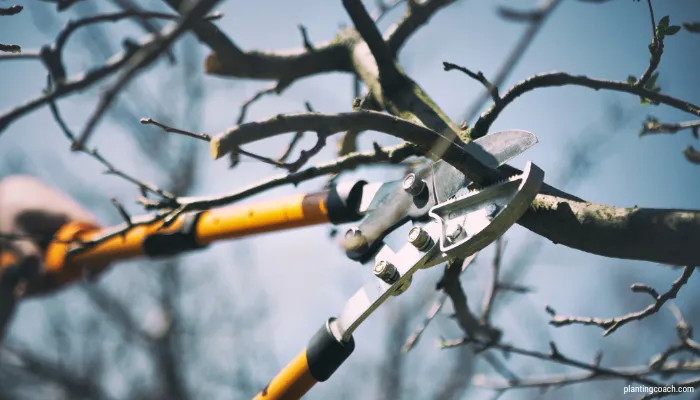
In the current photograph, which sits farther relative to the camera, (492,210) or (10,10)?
(10,10)

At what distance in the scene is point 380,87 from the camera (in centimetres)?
233

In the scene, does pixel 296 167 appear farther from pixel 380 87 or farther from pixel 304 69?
pixel 304 69

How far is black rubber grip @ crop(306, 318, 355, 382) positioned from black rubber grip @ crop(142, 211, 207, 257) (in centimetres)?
84

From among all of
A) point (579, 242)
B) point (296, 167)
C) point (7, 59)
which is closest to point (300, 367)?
→ point (296, 167)

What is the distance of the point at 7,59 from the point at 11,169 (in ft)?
27.5

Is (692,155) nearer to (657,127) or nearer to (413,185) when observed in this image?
(657,127)

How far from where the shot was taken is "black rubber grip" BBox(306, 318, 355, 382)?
1.98m

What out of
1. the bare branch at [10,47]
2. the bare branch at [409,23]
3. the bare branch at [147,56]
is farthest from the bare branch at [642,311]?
the bare branch at [10,47]

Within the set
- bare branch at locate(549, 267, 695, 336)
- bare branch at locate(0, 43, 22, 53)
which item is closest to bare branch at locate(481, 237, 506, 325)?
bare branch at locate(549, 267, 695, 336)

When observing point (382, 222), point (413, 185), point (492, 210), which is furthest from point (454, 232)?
point (382, 222)

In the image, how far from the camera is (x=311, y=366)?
78.3 inches

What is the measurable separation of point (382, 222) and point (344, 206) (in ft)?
0.52

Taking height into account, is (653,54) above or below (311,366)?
above

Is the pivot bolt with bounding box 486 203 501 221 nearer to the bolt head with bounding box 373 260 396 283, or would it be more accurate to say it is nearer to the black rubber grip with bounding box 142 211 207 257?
the bolt head with bounding box 373 260 396 283
